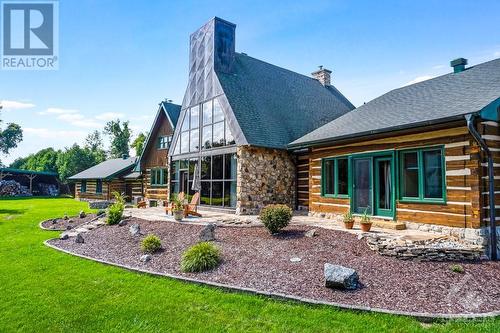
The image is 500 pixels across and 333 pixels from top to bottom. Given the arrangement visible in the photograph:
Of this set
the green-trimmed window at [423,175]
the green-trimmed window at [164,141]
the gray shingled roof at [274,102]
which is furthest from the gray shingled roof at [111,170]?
the green-trimmed window at [423,175]

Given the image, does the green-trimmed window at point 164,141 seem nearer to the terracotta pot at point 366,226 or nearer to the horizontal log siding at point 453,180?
the horizontal log siding at point 453,180

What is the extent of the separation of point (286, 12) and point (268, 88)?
613cm

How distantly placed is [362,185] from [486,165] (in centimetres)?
348

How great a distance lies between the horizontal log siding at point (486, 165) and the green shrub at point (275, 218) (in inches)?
176

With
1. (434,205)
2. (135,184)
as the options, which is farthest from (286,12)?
(135,184)

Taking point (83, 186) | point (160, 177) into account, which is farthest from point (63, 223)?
point (83, 186)

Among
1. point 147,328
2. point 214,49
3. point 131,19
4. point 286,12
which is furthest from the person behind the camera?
point 214,49

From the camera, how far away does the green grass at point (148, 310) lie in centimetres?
426

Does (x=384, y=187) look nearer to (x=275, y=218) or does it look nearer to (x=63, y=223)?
(x=275, y=218)

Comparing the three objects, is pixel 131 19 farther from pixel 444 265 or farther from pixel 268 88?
pixel 444 265

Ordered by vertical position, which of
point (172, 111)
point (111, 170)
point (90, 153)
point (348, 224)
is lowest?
point (348, 224)

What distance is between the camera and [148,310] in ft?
15.8

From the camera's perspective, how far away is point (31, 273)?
678 centimetres

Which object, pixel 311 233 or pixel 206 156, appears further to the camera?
pixel 206 156
